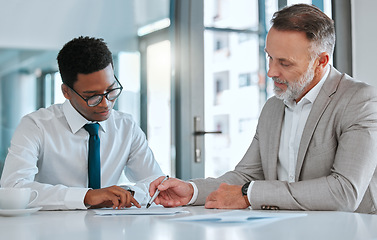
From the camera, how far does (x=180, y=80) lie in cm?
384

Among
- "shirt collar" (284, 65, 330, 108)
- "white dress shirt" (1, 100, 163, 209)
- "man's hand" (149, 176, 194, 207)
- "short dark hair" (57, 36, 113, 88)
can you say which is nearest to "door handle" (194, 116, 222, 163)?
"white dress shirt" (1, 100, 163, 209)

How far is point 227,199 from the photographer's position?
5.95 feet

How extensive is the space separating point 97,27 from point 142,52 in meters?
0.38

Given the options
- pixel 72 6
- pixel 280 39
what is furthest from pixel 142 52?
pixel 280 39

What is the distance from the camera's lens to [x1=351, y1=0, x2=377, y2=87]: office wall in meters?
4.35

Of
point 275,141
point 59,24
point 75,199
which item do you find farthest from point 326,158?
point 59,24

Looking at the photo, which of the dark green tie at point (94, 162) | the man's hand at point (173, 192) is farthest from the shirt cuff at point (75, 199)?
the dark green tie at point (94, 162)

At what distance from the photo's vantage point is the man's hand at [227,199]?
1.79 meters

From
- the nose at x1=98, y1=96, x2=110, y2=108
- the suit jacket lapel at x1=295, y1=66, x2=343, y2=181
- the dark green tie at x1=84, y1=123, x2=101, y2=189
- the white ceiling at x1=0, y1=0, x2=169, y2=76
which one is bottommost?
the dark green tie at x1=84, y1=123, x2=101, y2=189

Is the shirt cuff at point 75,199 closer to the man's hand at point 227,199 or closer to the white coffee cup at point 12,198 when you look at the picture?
the white coffee cup at point 12,198

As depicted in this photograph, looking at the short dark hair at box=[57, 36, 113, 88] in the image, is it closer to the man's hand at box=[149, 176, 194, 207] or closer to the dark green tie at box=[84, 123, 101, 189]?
the dark green tie at box=[84, 123, 101, 189]

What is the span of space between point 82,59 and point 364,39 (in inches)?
114

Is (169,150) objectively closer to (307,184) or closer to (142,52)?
(142,52)

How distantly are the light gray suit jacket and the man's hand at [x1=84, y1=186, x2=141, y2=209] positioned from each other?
→ 283 millimetres
